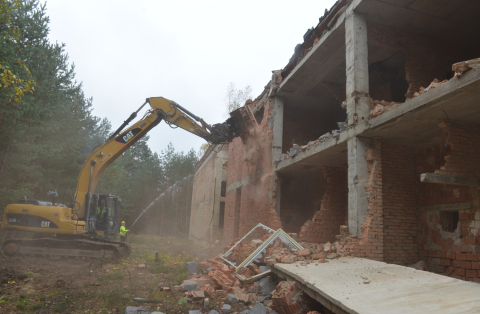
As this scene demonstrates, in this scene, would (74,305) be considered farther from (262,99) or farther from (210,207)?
(210,207)

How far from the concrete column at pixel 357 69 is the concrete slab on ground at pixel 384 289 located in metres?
3.06

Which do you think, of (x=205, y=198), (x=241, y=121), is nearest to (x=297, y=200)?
(x=241, y=121)

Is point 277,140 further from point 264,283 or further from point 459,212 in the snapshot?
point 459,212

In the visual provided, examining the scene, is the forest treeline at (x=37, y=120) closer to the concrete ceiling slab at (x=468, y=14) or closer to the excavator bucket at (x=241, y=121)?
the excavator bucket at (x=241, y=121)

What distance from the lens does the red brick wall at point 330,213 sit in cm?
901

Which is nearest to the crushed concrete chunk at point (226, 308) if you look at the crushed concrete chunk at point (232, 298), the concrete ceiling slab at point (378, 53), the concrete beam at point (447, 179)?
the crushed concrete chunk at point (232, 298)

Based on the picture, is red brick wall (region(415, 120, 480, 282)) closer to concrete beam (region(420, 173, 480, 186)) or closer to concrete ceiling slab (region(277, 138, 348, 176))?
concrete beam (region(420, 173, 480, 186))

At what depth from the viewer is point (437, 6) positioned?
6.55 metres

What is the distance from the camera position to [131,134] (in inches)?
436

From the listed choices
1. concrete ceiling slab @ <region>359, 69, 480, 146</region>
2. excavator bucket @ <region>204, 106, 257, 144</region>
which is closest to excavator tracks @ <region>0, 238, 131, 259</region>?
excavator bucket @ <region>204, 106, 257, 144</region>

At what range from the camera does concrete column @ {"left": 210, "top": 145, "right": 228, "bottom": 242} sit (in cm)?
1808

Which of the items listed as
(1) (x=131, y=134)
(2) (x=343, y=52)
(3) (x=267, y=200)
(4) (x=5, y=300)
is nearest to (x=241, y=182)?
(3) (x=267, y=200)

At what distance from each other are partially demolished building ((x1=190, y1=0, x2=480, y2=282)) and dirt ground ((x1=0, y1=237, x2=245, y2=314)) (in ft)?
12.1

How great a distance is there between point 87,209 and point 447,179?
33.1ft
